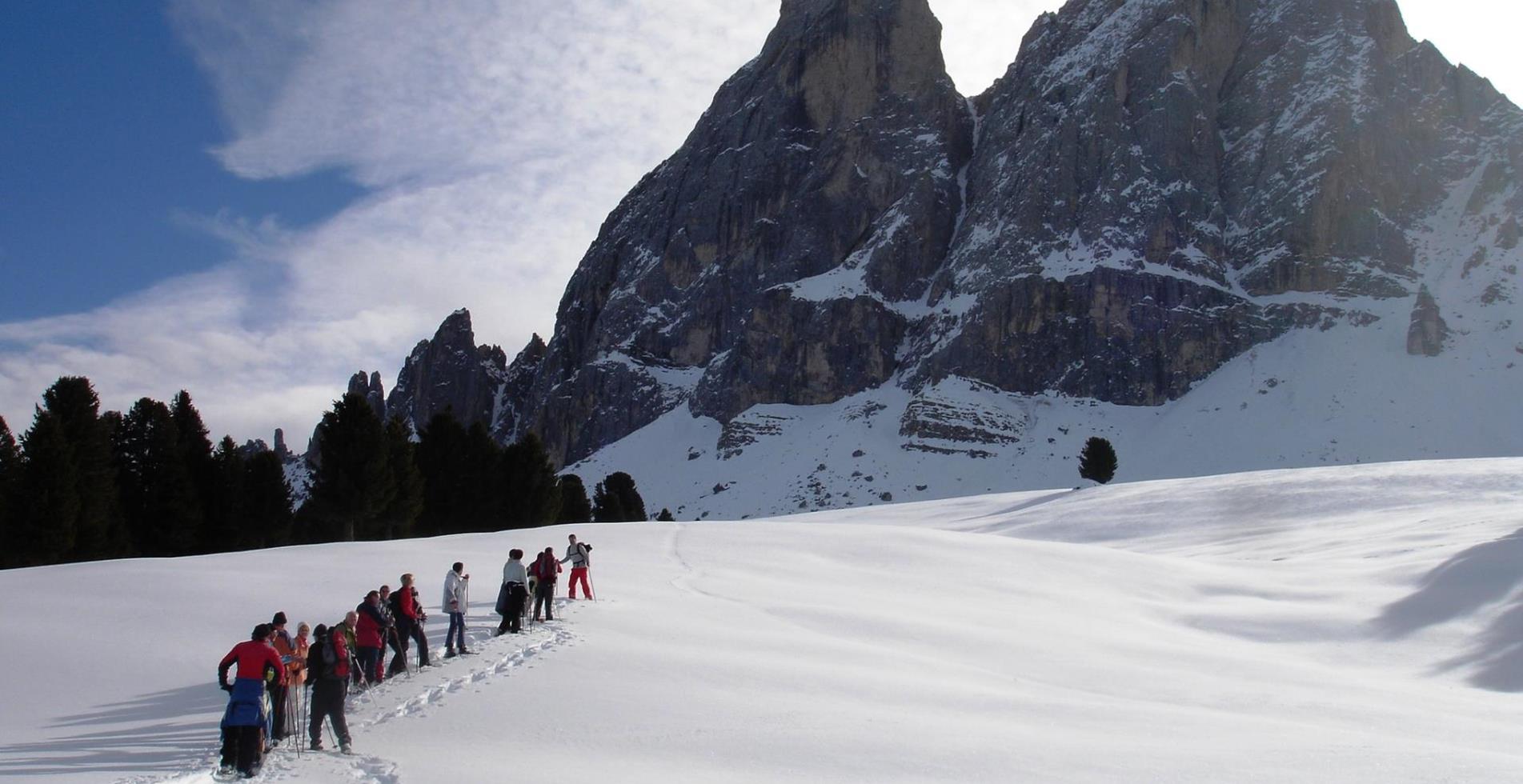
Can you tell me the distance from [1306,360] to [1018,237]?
125 ft

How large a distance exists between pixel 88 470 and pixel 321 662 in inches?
1336

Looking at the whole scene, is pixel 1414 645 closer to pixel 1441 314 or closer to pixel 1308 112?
pixel 1441 314

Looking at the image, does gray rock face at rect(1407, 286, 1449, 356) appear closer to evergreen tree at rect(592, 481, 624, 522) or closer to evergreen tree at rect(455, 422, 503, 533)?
evergreen tree at rect(592, 481, 624, 522)

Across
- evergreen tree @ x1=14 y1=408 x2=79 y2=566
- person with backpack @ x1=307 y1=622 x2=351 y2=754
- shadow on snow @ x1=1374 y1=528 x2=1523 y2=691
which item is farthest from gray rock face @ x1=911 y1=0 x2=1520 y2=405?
person with backpack @ x1=307 y1=622 x2=351 y2=754

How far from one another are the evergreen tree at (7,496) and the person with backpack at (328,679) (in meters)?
31.6

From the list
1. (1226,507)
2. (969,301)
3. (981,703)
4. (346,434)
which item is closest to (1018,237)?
(969,301)

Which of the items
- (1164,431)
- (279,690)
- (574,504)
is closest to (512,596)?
(279,690)

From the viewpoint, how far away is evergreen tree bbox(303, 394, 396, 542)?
152 ft

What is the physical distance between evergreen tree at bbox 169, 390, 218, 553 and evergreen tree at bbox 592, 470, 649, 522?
88.0ft

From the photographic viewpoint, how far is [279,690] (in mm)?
11906

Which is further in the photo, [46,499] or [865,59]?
[865,59]

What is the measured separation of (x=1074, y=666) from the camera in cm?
1781

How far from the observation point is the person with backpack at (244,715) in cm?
1038

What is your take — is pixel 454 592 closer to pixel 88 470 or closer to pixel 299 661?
pixel 299 661
